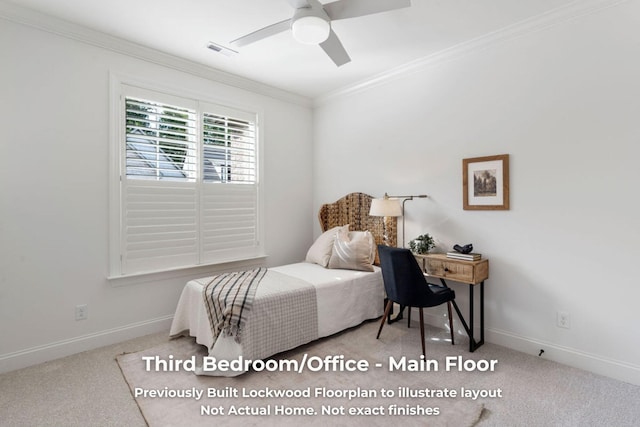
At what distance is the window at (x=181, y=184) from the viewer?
2.99 meters

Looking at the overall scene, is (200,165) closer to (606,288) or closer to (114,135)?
(114,135)

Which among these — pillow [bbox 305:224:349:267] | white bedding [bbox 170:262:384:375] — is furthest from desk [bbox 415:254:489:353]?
pillow [bbox 305:224:349:267]

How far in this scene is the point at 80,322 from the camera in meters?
2.76

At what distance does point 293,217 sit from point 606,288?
10.7 ft

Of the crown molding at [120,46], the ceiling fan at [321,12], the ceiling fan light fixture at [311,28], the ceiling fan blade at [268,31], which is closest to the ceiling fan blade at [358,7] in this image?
the ceiling fan at [321,12]

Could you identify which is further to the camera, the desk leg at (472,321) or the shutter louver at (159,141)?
the shutter louver at (159,141)

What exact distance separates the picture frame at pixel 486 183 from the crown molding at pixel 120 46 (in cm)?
257

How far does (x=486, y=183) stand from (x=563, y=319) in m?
1.25

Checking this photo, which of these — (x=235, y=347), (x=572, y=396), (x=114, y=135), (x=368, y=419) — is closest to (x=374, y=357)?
(x=368, y=419)

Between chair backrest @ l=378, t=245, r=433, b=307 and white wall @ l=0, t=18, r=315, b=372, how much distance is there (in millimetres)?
2302

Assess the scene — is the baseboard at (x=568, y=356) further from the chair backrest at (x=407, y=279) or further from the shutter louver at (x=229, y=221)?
the shutter louver at (x=229, y=221)

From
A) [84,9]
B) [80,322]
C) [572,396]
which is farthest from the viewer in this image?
[80,322]

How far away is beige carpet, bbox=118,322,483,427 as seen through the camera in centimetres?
187

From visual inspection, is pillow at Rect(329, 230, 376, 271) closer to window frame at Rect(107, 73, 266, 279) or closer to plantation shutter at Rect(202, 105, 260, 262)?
plantation shutter at Rect(202, 105, 260, 262)
